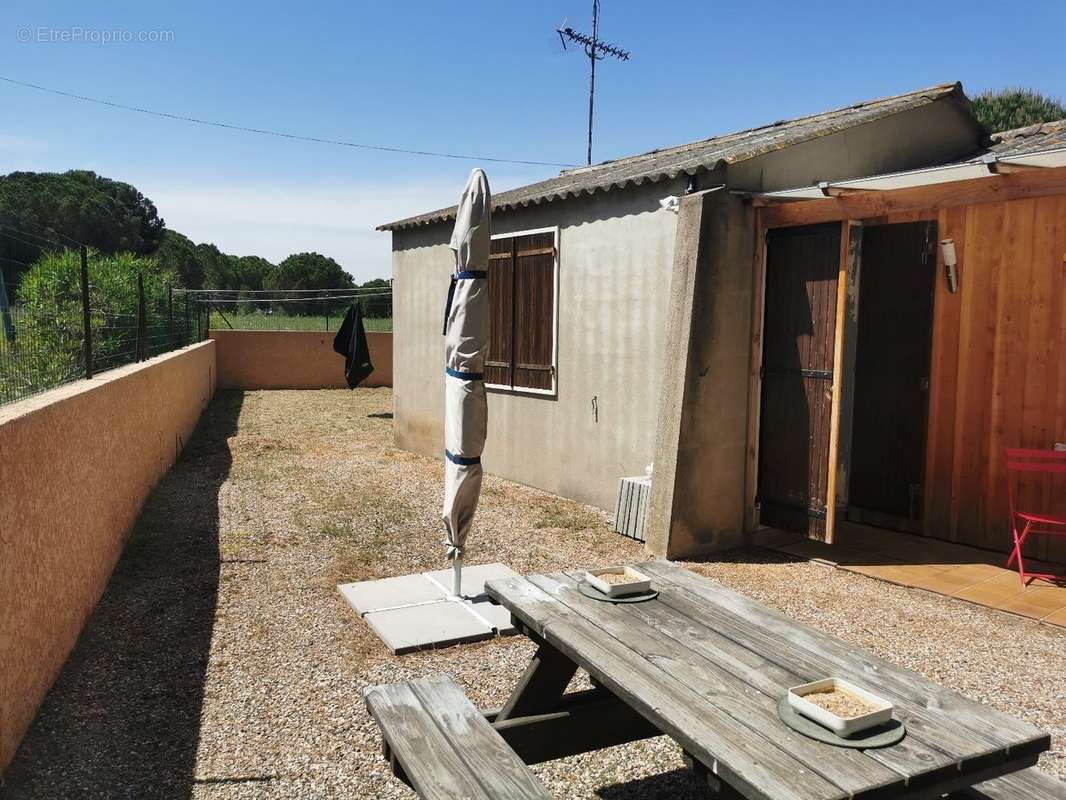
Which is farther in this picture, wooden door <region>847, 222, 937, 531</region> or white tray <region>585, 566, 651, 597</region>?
wooden door <region>847, 222, 937, 531</region>

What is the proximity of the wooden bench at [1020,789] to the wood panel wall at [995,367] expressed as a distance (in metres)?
3.99

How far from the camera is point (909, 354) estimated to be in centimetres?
597

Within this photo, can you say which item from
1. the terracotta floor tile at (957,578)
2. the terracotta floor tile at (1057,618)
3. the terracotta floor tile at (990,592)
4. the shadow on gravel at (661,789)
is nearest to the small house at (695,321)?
the terracotta floor tile at (957,578)

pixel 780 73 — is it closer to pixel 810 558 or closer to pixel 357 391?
pixel 357 391

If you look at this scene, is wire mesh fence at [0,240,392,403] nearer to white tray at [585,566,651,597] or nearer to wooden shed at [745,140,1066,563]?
white tray at [585,566,651,597]

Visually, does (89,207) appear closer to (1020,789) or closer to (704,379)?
(704,379)

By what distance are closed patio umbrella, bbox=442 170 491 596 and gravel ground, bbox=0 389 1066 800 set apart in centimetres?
90

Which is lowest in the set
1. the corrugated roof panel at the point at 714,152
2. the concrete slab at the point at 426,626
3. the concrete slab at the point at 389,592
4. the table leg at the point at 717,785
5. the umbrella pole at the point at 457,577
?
the concrete slab at the point at 389,592

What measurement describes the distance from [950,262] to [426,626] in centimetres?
456

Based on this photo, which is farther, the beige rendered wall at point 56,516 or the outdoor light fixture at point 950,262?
the outdoor light fixture at point 950,262

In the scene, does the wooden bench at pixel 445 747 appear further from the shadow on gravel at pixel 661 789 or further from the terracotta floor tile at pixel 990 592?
the terracotta floor tile at pixel 990 592

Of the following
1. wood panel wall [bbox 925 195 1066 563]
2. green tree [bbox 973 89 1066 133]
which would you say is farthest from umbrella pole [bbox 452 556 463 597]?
green tree [bbox 973 89 1066 133]

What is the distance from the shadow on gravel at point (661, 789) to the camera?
2.62m

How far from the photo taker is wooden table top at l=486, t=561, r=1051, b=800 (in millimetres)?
1500
